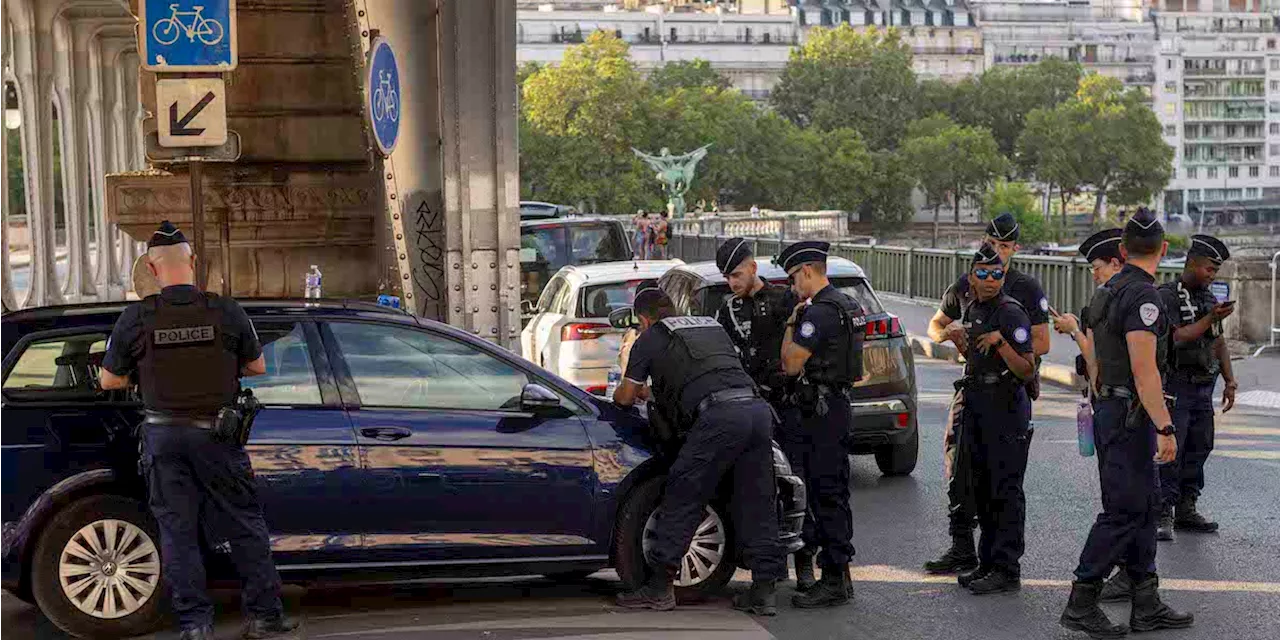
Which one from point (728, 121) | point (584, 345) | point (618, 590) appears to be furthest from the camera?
point (728, 121)

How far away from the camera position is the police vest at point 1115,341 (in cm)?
867

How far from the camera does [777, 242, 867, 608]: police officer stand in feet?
30.8

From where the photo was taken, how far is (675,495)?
910 cm

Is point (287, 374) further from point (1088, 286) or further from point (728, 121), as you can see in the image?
point (728, 121)

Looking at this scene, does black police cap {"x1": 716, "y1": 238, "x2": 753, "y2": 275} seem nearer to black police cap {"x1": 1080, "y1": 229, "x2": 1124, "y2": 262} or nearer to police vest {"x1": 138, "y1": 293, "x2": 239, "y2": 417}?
black police cap {"x1": 1080, "y1": 229, "x2": 1124, "y2": 262}

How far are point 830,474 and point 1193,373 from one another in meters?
3.20

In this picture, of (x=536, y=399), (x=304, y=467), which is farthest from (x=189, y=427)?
(x=536, y=399)

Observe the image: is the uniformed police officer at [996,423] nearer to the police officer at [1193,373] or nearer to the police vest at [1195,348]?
the police officer at [1193,373]

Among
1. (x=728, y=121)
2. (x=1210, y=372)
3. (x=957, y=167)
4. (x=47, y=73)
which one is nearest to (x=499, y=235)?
(x=1210, y=372)

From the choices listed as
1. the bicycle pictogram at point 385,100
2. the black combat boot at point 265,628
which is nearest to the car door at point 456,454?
the black combat boot at point 265,628

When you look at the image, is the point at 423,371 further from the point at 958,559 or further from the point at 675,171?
the point at 675,171

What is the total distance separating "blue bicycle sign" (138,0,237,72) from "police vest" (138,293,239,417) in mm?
2669

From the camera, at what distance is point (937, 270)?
32.8 m

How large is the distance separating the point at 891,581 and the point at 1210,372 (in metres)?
2.67
